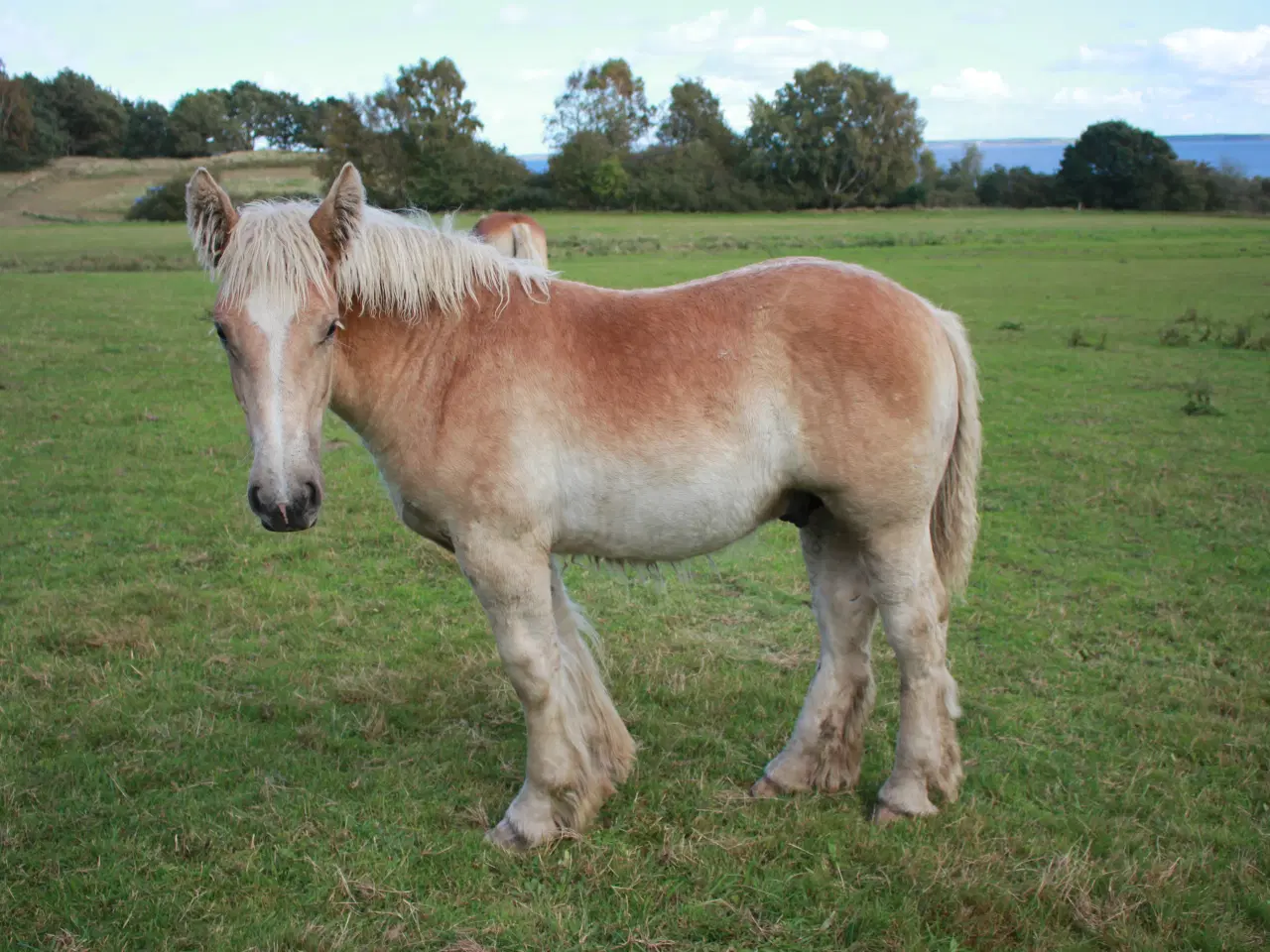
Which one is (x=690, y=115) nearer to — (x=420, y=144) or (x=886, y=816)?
(x=420, y=144)

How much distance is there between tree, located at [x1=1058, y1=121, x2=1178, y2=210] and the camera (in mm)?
53031

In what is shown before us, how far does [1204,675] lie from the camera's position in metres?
4.80

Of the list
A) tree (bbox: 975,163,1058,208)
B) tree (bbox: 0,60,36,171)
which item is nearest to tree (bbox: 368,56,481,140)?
tree (bbox: 0,60,36,171)

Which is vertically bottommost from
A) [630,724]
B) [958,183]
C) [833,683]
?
[630,724]

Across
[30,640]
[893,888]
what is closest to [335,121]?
[30,640]

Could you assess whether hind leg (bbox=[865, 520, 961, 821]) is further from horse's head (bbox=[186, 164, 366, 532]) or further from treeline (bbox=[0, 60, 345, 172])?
treeline (bbox=[0, 60, 345, 172])

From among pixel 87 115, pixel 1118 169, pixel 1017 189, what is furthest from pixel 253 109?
pixel 1118 169

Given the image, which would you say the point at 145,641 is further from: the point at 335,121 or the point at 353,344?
the point at 335,121

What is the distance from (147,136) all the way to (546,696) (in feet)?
244

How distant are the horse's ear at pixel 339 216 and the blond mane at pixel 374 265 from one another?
3 centimetres

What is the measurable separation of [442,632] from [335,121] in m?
50.4

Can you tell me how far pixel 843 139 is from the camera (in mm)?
58406

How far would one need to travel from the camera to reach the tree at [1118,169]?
5303 cm

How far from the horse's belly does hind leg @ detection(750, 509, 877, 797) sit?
0.58 m
